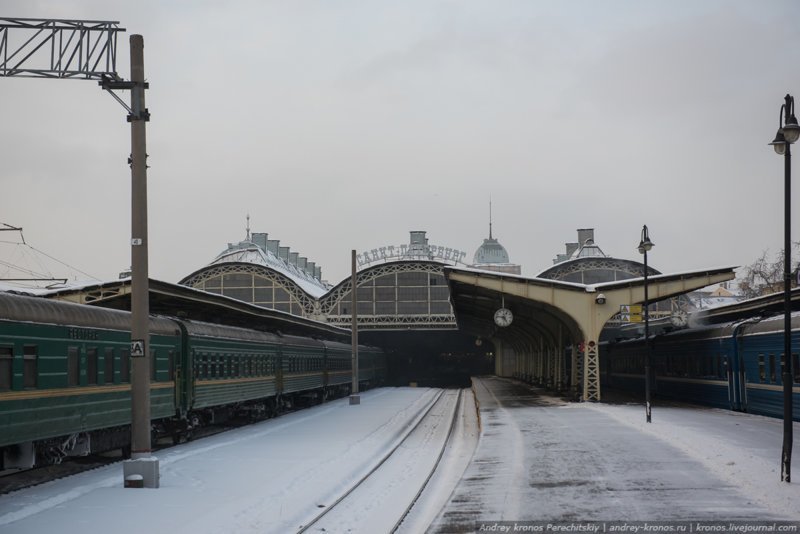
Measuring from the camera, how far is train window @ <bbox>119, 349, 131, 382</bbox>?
800 inches

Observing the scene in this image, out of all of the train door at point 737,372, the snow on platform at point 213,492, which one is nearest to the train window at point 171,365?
the snow on platform at point 213,492

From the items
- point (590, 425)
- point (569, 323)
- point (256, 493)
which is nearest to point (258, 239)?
point (569, 323)

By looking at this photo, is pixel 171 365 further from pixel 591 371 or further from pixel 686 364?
pixel 686 364

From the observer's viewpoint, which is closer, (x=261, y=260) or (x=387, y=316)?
(x=387, y=316)

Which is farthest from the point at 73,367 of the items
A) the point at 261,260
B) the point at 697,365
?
the point at 261,260

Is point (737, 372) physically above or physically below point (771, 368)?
below

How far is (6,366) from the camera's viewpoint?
50.0 feet

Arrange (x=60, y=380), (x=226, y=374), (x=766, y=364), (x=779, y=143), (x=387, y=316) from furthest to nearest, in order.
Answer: (x=387, y=316) < (x=226, y=374) < (x=766, y=364) < (x=60, y=380) < (x=779, y=143)

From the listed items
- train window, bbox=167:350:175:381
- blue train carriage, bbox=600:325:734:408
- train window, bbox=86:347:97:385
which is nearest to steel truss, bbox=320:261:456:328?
blue train carriage, bbox=600:325:734:408

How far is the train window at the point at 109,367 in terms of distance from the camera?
63.6 feet

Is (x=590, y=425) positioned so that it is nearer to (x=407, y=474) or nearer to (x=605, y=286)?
(x=407, y=474)

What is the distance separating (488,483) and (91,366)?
808 cm

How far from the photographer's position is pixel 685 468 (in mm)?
16672

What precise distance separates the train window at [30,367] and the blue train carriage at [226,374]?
8.17 m
